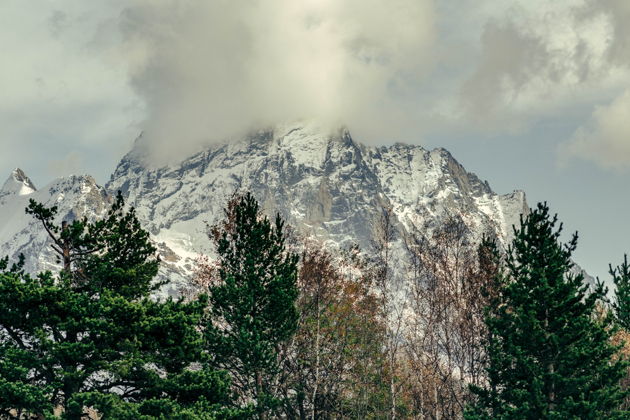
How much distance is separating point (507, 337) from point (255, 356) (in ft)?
38.7

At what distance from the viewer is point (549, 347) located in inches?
1222

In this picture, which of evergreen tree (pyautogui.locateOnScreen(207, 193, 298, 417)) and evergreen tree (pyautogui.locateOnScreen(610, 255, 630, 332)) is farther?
evergreen tree (pyautogui.locateOnScreen(610, 255, 630, 332))

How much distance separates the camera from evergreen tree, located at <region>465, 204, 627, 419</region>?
1185 inches

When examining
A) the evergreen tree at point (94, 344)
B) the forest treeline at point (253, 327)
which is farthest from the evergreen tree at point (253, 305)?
the evergreen tree at point (94, 344)

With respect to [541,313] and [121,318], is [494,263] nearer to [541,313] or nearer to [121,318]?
[541,313]

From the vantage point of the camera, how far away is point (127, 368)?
2633 cm

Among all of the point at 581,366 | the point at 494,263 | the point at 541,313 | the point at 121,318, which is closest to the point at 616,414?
the point at 581,366

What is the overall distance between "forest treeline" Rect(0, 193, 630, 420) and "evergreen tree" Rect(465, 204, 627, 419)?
8 centimetres

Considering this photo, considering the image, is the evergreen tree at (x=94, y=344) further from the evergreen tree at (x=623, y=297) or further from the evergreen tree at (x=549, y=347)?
the evergreen tree at (x=623, y=297)

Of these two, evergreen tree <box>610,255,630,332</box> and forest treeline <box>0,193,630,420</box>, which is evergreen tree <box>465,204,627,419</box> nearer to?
forest treeline <box>0,193,630,420</box>

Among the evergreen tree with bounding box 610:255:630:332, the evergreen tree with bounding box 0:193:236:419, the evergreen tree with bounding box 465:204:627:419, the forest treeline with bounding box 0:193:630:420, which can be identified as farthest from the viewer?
the evergreen tree with bounding box 610:255:630:332

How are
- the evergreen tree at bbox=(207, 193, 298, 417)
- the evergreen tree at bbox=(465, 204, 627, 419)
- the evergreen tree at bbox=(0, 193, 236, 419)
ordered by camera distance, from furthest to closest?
the evergreen tree at bbox=(207, 193, 298, 417) → the evergreen tree at bbox=(465, 204, 627, 419) → the evergreen tree at bbox=(0, 193, 236, 419)

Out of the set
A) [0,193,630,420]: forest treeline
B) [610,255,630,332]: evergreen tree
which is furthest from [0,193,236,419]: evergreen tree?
[610,255,630,332]: evergreen tree

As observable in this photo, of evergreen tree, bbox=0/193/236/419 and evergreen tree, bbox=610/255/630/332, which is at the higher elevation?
evergreen tree, bbox=610/255/630/332
